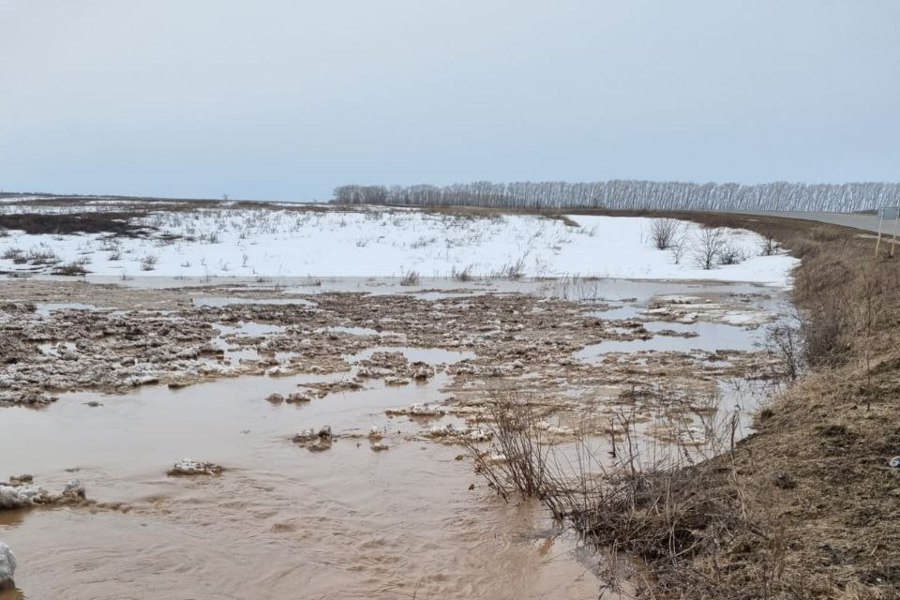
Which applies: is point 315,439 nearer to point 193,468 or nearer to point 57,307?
point 193,468

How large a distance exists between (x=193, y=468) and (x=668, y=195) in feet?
371

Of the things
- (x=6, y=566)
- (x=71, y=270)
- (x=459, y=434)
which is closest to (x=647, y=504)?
(x=459, y=434)

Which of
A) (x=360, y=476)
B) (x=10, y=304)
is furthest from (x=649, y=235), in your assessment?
(x=360, y=476)

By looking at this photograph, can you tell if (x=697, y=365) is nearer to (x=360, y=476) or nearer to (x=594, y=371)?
(x=594, y=371)

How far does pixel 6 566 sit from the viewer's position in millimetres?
3824

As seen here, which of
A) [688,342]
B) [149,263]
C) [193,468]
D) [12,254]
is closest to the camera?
[193,468]

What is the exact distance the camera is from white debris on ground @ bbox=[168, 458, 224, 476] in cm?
581

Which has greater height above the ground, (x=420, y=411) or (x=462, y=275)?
(x=420, y=411)

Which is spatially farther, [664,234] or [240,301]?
[664,234]

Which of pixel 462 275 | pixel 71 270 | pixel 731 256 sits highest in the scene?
pixel 731 256

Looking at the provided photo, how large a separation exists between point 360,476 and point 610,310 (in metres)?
12.8

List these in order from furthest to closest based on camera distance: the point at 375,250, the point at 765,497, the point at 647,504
→ the point at 375,250 → the point at 647,504 → the point at 765,497

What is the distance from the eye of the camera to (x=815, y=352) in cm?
900

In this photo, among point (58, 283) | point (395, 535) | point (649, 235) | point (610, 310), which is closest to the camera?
point (395, 535)
